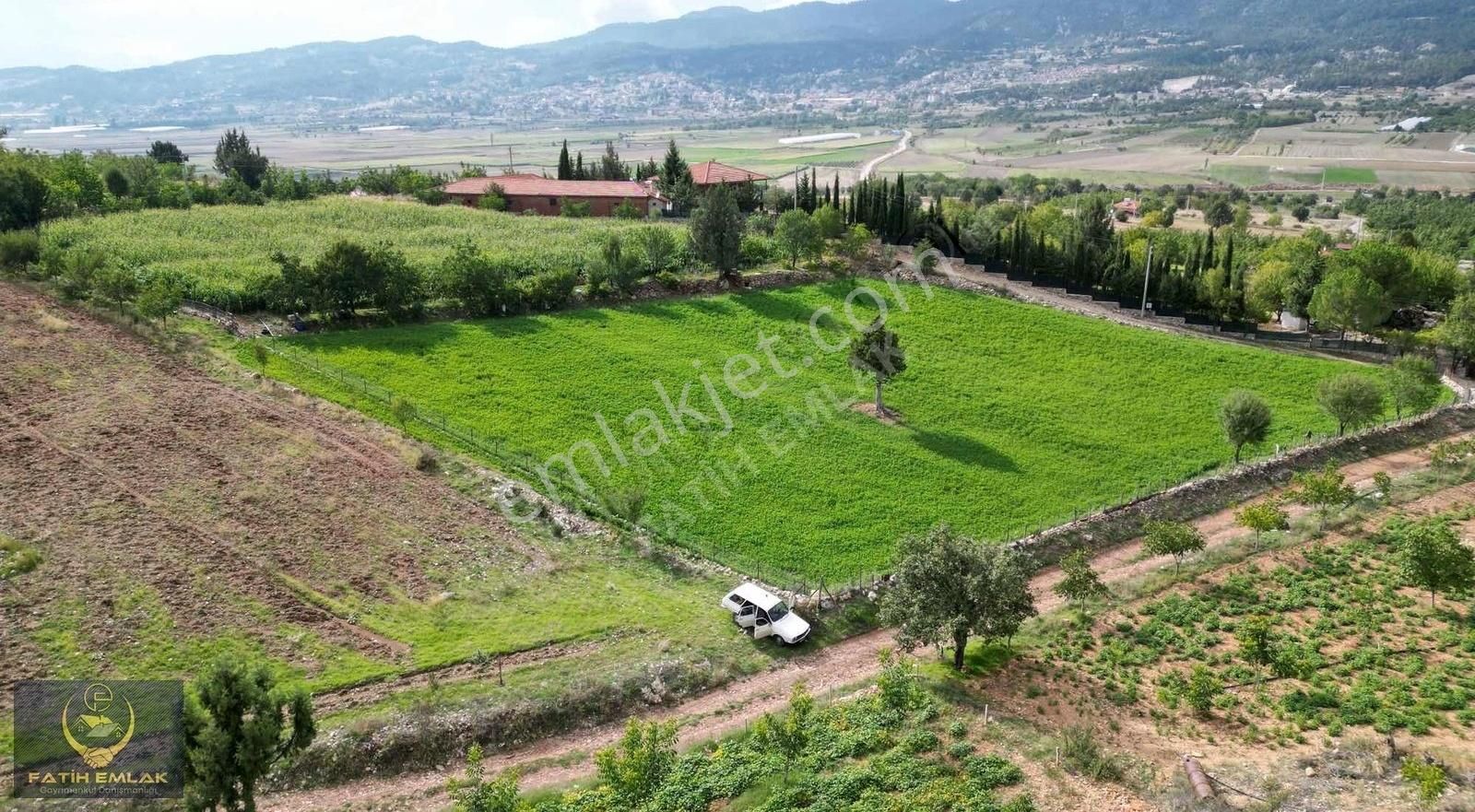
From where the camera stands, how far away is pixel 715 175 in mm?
95812

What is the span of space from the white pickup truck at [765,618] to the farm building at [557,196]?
6258 cm

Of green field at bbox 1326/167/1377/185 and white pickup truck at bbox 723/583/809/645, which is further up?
green field at bbox 1326/167/1377/185

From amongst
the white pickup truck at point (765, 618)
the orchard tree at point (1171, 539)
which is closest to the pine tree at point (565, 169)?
the white pickup truck at point (765, 618)

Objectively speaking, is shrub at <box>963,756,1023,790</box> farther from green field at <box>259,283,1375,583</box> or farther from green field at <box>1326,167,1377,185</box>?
green field at <box>1326,167,1377,185</box>

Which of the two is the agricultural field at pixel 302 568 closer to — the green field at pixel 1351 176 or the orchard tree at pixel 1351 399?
the orchard tree at pixel 1351 399

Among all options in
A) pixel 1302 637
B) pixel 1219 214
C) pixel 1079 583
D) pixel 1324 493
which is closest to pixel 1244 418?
pixel 1324 493

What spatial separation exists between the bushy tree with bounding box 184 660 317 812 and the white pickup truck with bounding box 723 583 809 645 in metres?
14.1

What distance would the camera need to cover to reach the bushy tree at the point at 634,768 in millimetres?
19125

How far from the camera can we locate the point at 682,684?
2609cm

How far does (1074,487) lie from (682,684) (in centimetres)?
2151

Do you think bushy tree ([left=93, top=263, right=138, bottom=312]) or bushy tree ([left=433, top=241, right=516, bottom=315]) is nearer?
bushy tree ([left=93, top=263, right=138, bottom=312])

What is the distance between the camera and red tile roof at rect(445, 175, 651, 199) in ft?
289

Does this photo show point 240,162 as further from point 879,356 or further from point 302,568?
point 302,568

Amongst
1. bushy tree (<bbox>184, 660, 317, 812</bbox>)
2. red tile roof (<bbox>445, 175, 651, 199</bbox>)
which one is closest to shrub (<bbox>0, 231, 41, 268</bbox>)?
red tile roof (<bbox>445, 175, 651, 199</bbox>)
